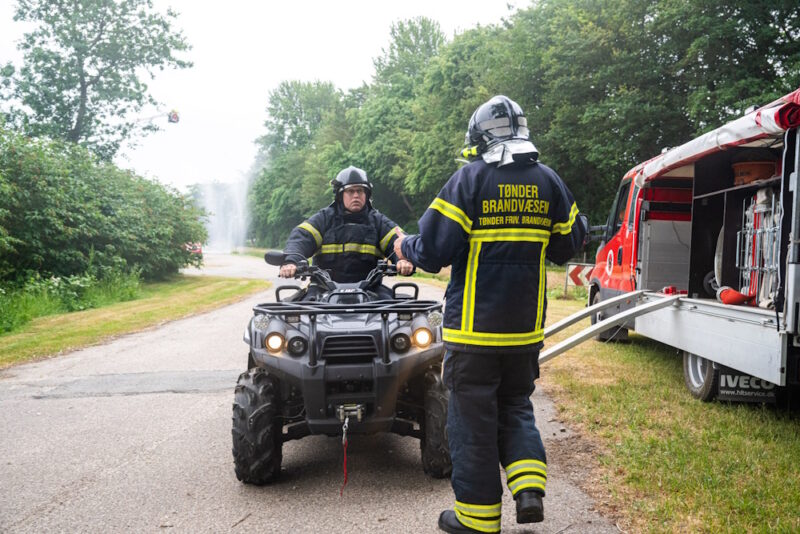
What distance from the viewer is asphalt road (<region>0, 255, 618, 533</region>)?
133 inches

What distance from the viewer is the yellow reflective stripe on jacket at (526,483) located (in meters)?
2.89

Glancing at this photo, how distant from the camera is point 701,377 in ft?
18.7

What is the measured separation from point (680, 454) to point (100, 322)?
10534 mm

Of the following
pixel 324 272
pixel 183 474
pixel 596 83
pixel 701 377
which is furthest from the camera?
pixel 596 83

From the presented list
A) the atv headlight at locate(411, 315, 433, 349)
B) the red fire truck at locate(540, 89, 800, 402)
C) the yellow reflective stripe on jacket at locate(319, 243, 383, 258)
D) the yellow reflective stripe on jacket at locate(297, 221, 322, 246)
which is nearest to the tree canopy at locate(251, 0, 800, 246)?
the red fire truck at locate(540, 89, 800, 402)

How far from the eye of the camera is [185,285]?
21.6m

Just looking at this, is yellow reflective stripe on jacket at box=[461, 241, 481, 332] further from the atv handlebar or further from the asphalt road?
the atv handlebar

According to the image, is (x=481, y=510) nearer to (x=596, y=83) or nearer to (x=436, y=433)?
(x=436, y=433)

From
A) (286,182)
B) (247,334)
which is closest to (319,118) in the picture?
(286,182)

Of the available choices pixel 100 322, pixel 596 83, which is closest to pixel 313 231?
pixel 100 322

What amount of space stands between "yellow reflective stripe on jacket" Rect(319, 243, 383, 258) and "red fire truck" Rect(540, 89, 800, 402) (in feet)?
6.28

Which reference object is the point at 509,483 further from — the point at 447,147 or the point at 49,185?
the point at 447,147

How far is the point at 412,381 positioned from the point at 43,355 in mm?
6880

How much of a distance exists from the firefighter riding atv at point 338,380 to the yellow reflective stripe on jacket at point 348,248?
46.8 inches
